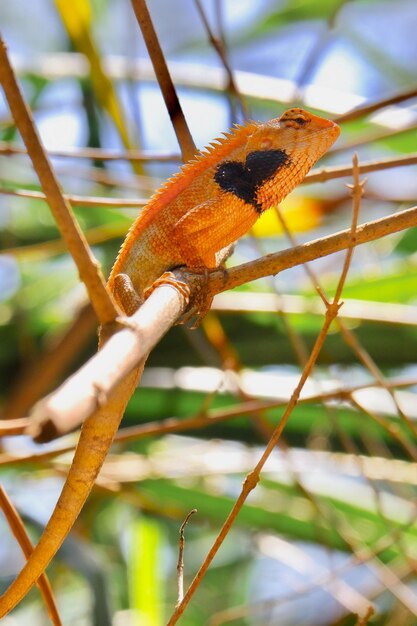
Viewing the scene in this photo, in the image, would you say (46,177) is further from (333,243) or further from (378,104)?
(378,104)

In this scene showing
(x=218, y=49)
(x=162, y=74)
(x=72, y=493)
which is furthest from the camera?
(x=218, y=49)

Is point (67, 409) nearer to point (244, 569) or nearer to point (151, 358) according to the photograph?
point (151, 358)

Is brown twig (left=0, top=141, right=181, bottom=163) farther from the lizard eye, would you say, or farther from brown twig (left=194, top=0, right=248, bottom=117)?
the lizard eye

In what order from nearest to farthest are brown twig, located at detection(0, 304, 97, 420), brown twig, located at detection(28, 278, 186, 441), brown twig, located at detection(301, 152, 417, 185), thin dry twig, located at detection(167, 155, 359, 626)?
brown twig, located at detection(28, 278, 186, 441) → thin dry twig, located at detection(167, 155, 359, 626) → brown twig, located at detection(301, 152, 417, 185) → brown twig, located at detection(0, 304, 97, 420)

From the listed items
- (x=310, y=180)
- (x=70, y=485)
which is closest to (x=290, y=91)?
(x=310, y=180)

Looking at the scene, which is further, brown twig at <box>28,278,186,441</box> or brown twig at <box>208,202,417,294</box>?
brown twig at <box>208,202,417,294</box>

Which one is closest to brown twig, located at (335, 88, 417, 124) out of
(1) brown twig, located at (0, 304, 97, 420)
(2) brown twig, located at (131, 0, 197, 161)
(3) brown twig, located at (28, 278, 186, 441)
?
(2) brown twig, located at (131, 0, 197, 161)

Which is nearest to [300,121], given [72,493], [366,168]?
[366,168]
